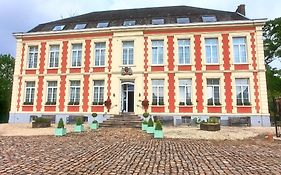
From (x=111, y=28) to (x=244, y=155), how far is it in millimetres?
13803

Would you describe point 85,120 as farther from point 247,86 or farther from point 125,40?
point 247,86

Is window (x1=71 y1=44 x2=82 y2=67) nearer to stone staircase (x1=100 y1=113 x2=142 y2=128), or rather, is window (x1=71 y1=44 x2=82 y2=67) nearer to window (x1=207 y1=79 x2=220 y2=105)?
stone staircase (x1=100 y1=113 x2=142 y2=128)

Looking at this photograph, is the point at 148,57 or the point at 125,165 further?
the point at 148,57

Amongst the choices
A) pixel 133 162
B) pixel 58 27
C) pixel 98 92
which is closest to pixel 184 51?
pixel 98 92

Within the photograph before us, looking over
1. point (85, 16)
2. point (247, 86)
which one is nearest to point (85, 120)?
point (85, 16)

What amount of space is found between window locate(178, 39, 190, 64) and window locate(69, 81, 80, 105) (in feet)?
26.2

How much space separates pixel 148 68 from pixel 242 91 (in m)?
6.70

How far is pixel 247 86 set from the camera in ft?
53.0

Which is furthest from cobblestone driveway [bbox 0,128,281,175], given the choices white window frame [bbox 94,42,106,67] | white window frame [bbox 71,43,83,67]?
white window frame [bbox 71,43,83,67]

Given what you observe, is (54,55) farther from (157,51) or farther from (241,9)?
(241,9)

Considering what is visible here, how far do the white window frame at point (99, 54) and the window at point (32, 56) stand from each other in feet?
16.7

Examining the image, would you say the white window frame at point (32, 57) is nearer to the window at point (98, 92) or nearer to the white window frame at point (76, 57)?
the white window frame at point (76, 57)

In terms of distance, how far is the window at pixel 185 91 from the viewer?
54.2ft

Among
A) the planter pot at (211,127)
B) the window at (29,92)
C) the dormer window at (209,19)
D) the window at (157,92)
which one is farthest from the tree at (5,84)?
the dormer window at (209,19)
